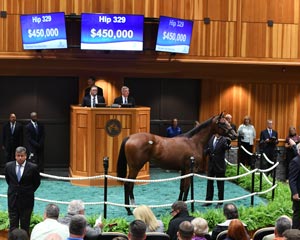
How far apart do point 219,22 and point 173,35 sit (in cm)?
184

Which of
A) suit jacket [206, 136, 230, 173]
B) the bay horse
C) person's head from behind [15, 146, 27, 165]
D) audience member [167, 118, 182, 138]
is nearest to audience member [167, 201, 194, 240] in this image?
person's head from behind [15, 146, 27, 165]

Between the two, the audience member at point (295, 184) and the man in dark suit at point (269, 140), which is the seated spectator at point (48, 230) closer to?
the audience member at point (295, 184)

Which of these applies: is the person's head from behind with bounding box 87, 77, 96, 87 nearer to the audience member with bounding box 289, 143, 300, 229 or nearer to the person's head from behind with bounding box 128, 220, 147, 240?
the audience member with bounding box 289, 143, 300, 229

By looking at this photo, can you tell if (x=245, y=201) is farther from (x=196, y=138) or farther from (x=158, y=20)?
(x=158, y=20)

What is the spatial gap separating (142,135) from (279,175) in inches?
295

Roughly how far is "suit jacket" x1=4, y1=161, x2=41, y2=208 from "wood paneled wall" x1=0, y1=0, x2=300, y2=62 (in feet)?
23.3

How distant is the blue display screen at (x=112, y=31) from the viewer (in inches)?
549

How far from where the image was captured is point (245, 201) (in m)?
11.8

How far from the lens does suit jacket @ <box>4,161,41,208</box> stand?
316 inches

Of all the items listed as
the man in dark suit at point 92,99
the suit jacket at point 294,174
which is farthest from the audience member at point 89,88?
the suit jacket at point 294,174

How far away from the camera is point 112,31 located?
555 inches

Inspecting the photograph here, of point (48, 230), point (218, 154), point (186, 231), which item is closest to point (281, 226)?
point (186, 231)

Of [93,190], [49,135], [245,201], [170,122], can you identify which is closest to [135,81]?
[170,122]

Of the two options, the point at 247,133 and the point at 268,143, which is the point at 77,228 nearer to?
the point at 247,133
